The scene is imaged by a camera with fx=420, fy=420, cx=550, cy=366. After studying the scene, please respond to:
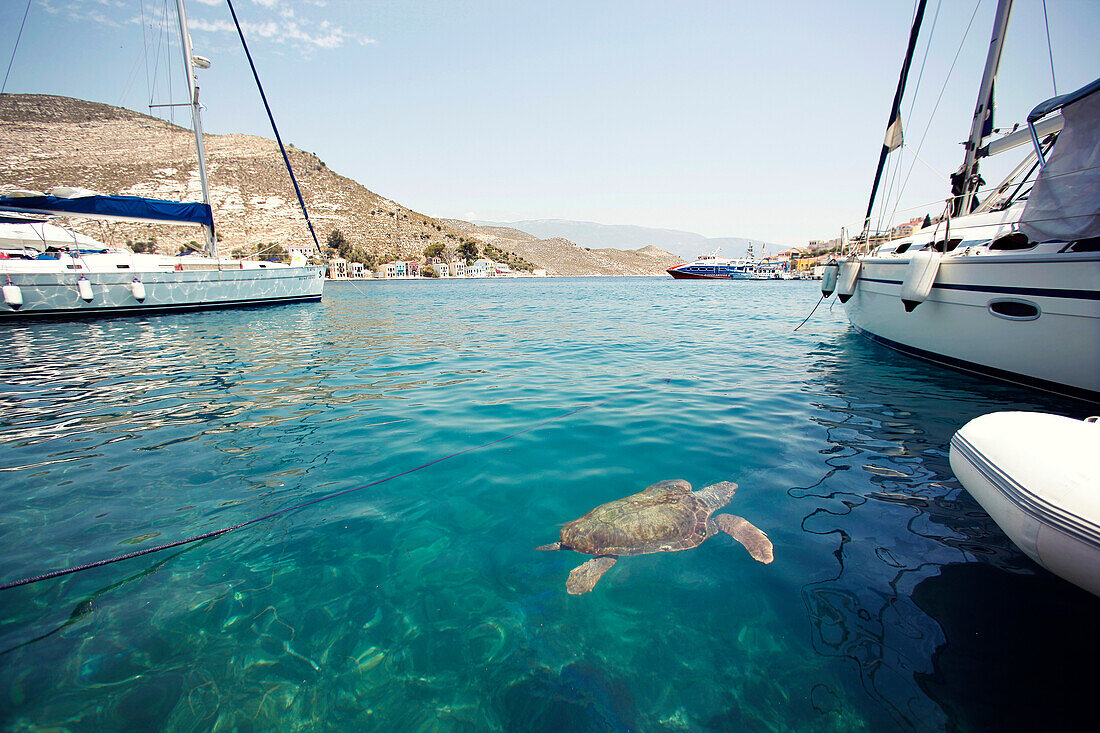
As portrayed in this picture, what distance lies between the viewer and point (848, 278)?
1141 cm

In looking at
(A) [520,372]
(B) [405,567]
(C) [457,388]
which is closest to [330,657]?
(B) [405,567]

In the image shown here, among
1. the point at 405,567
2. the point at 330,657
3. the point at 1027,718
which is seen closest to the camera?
the point at 1027,718

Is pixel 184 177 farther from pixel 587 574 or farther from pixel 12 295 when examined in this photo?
pixel 587 574

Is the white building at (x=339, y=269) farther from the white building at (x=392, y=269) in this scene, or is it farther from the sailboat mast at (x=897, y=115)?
the sailboat mast at (x=897, y=115)

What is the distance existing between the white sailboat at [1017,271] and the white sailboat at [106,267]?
22.8m

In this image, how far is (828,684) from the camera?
6.68 ft

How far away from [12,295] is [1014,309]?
2554 centimetres

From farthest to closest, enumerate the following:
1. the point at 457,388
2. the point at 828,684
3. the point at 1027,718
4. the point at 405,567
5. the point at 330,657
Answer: the point at 457,388
the point at 405,567
the point at 330,657
the point at 828,684
the point at 1027,718

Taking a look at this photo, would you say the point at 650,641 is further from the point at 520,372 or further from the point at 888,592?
the point at 520,372

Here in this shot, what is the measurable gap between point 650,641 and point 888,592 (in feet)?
4.97

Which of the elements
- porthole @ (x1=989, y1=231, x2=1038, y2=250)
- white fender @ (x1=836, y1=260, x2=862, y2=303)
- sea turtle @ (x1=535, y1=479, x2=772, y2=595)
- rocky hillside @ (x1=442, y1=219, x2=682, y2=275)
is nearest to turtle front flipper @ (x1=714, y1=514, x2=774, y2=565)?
sea turtle @ (x1=535, y1=479, x2=772, y2=595)

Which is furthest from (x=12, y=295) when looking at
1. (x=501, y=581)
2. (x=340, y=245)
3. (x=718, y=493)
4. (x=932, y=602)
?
(x=340, y=245)

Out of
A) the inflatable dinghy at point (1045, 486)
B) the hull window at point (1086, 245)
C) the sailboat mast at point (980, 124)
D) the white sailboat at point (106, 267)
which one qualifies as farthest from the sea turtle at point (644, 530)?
the white sailboat at point (106, 267)

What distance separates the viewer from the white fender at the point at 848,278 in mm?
11164
